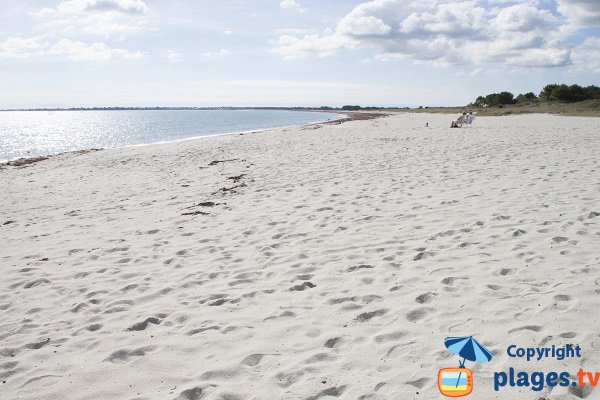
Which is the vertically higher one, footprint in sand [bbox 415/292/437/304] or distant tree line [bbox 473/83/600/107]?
distant tree line [bbox 473/83/600/107]

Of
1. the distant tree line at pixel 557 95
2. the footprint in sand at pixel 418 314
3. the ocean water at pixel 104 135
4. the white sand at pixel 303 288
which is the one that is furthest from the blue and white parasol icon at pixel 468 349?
the distant tree line at pixel 557 95

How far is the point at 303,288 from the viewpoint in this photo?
477 cm

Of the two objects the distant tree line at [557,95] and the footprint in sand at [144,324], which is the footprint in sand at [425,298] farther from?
the distant tree line at [557,95]

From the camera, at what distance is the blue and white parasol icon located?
10.7ft

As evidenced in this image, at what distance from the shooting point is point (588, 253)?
5.05 m

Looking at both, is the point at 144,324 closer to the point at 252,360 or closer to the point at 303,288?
the point at 252,360

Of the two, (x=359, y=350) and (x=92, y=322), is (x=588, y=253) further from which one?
(x=92, y=322)

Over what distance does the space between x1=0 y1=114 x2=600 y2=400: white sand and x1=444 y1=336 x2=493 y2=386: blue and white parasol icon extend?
0.08m

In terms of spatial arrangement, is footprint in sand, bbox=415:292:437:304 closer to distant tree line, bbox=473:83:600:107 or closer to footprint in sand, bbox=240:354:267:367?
footprint in sand, bbox=240:354:267:367

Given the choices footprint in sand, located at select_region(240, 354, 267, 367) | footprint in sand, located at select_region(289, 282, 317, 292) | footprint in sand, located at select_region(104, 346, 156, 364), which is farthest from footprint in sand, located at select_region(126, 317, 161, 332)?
footprint in sand, located at select_region(289, 282, 317, 292)

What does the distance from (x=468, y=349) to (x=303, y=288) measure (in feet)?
6.43

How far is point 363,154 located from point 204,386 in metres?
12.9

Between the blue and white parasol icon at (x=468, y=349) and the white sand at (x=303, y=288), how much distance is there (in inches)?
3.1

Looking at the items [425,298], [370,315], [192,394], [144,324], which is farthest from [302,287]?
[192,394]
